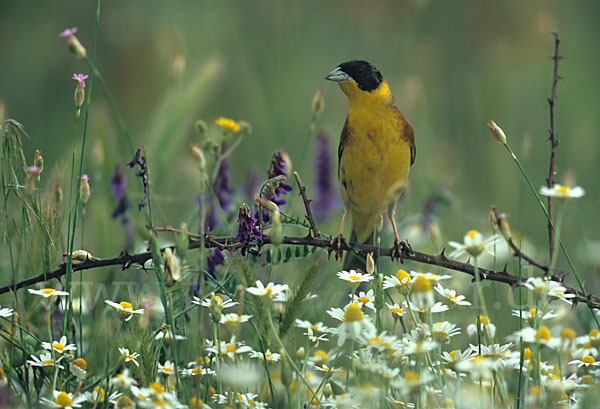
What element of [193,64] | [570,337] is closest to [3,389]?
[570,337]

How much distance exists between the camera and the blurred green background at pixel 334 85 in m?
4.39

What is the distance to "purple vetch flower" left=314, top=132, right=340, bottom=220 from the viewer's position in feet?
12.0

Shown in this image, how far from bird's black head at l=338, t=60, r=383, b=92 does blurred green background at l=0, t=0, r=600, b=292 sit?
1.95ft

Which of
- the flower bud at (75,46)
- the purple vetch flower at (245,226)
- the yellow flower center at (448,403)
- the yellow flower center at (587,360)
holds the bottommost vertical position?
the yellow flower center at (448,403)

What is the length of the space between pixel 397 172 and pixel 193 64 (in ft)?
10.2

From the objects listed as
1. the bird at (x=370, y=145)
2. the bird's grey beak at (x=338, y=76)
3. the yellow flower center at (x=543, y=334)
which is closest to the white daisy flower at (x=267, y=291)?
the yellow flower center at (x=543, y=334)

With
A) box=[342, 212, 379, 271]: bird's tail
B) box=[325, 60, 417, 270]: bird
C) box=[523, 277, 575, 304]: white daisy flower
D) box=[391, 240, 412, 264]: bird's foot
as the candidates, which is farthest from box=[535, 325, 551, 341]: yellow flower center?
box=[342, 212, 379, 271]: bird's tail

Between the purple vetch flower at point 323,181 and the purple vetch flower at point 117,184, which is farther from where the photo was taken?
the purple vetch flower at point 323,181

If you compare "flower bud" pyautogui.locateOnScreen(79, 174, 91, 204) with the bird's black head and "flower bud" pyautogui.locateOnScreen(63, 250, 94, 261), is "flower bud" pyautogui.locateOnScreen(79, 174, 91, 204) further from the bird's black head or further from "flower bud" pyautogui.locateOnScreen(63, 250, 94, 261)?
the bird's black head

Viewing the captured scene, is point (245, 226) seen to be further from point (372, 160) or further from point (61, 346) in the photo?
point (372, 160)

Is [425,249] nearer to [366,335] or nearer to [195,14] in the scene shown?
[366,335]

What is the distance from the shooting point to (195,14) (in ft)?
21.1

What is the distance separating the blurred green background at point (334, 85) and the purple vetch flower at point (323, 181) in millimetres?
163

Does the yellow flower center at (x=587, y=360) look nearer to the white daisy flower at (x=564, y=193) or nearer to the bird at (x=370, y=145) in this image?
the white daisy flower at (x=564, y=193)
